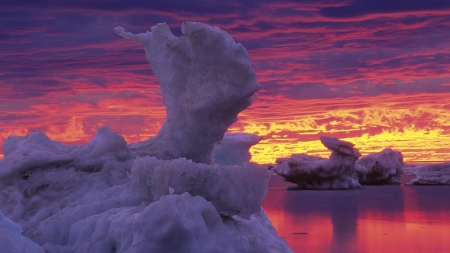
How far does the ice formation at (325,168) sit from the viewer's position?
35.3 m

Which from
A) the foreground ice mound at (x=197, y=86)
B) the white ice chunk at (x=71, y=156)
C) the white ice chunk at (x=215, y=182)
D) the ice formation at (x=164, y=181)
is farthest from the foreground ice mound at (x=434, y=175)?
the white ice chunk at (x=215, y=182)

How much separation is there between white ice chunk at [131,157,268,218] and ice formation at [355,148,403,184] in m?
37.9

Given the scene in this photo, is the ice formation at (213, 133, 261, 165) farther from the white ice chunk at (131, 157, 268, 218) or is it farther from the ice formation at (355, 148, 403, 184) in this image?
the ice formation at (355, 148, 403, 184)

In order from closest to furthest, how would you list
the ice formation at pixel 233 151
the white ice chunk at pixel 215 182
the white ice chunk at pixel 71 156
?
the white ice chunk at pixel 215 182, the white ice chunk at pixel 71 156, the ice formation at pixel 233 151

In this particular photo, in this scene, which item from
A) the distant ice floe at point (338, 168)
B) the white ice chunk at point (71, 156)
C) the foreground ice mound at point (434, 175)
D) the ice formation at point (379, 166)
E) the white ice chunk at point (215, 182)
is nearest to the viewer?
the white ice chunk at point (215, 182)

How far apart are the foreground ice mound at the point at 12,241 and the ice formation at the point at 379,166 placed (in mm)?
39791

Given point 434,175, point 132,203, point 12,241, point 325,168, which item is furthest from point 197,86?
point 434,175

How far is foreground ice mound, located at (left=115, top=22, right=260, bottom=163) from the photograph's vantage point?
345 inches

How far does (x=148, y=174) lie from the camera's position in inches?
307

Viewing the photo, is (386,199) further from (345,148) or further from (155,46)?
(155,46)

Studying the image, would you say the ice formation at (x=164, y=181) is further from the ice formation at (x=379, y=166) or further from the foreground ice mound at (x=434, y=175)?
the foreground ice mound at (x=434, y=175)

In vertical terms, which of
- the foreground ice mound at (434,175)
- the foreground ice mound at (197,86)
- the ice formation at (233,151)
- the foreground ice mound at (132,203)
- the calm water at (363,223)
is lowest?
the foreground ice mound at (434,175)

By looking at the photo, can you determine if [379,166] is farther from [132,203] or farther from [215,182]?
[215,182]

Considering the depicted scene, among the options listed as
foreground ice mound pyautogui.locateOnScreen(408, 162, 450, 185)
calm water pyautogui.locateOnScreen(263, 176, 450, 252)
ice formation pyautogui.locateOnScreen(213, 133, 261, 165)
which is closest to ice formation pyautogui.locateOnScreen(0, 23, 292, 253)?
ice formation pyautogui.locateOnScreen(213, 133, 261, 165)
